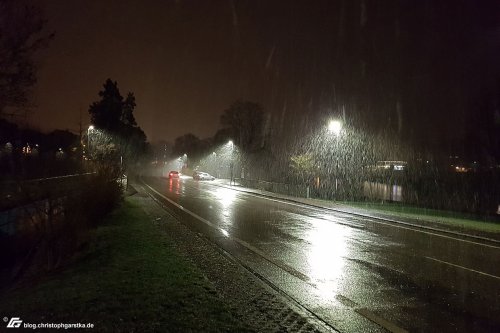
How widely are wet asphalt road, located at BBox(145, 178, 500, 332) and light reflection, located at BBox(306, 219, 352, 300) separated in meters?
0.02

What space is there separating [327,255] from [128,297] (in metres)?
6.38

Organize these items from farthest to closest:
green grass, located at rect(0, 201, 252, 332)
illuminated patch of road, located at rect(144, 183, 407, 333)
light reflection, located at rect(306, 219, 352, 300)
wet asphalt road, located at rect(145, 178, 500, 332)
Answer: light reflection, located at rect(306, 219, 352, 300), wet asphalt road, located at rect(145, 178, 500, 332), illuminated patch of road, located at rect(144, 183, 407, 333), green grass, located at rect(0, 201, 252, 332)

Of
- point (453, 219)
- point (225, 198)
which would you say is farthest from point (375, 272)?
point (225, 198)

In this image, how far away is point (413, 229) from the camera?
1888cm

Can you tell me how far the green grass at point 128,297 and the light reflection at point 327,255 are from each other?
2.30 meters

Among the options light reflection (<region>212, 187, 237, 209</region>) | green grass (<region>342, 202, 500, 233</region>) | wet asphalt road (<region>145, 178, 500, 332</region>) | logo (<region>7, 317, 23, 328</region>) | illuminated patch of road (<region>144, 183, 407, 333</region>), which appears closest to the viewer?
logo (<region>7, 317, 23, 328</region>)

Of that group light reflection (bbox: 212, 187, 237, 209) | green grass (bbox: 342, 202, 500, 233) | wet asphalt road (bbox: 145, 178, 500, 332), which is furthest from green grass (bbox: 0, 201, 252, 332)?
light reflection (bbox: 212, 187, 237, 209)

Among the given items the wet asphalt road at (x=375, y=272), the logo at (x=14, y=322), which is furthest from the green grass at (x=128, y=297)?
the wet asphalt road at (x=375, y=272)

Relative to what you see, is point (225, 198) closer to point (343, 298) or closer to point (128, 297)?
point (343, 298)

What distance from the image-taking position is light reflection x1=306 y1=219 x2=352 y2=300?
27.4ft

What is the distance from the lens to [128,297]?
A: 21.3 feet

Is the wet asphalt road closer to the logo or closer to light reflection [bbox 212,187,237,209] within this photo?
the logo

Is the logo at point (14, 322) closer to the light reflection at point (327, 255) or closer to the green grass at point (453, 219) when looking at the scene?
the light reflection at point (327, 255)

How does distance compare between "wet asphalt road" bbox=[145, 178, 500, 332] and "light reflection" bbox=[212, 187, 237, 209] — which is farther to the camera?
"light reflection" bbox=[212, 187, 237, 209]
